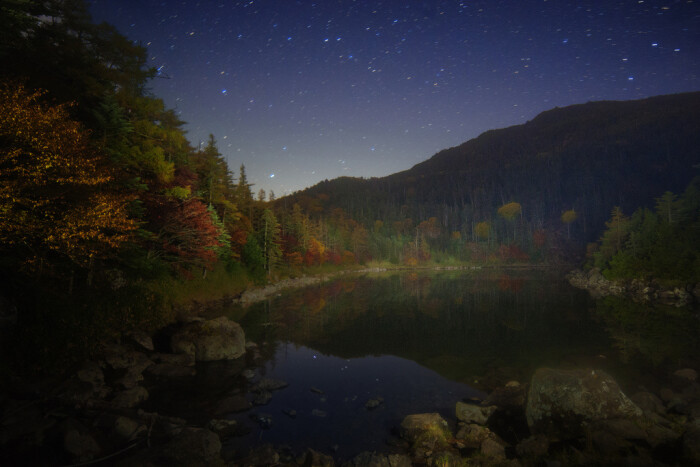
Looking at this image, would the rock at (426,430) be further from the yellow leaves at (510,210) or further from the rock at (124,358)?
the yellow leaves at (510,210)

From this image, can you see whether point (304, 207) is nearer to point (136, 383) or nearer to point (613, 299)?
point (613, 299)

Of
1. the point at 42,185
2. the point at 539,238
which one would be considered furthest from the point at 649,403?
the point at 539,238

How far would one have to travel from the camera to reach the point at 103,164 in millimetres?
14461

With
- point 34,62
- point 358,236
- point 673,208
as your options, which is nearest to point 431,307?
point 34,62

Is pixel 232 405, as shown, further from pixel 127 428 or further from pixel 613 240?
pixel 613 240

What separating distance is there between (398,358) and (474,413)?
7.39 m

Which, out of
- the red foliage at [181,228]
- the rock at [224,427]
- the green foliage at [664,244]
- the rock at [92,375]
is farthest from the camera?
the green foliage at [664,244]

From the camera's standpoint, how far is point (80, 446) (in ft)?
A: 22.6

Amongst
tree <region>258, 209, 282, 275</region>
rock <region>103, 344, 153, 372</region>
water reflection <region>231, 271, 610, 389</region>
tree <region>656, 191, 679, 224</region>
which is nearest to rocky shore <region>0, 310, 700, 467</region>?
→ rock <region>103, 344, 153, 372</region>

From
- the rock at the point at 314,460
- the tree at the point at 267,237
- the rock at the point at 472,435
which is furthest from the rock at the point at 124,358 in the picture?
the tree at the point at 267,237

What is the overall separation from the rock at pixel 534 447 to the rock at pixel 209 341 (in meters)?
13.3

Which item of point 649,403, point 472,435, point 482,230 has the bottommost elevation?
point 482,230

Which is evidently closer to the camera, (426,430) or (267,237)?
(426,430)

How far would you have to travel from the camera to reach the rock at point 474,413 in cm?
979
